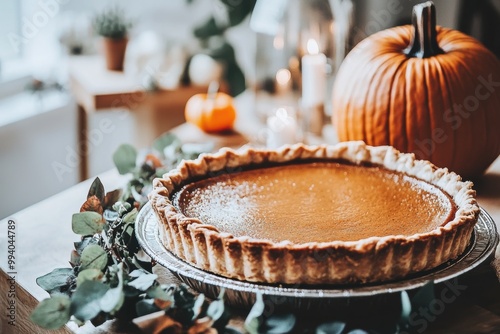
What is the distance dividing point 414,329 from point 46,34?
2.69 metres

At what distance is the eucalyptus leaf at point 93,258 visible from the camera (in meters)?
1.07

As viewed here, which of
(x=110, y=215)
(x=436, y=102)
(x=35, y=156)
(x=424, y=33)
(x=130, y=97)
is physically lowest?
(x=35, y=156)

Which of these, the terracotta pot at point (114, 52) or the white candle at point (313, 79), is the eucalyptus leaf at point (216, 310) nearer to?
the white candle at point (313, 79)

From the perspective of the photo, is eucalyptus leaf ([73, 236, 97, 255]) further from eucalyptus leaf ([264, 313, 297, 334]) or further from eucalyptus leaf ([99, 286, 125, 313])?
eucalyptus leaf ([264, 313, 297, 334])

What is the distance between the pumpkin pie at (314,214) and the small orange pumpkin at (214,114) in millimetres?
684

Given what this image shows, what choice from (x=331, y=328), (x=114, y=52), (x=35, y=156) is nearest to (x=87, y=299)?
(x=331, y=328)

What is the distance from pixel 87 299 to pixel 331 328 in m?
0.36

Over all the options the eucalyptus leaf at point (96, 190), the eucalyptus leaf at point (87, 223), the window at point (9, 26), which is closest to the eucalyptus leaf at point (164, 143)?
the eucalyptus leaf at point (96, 190)

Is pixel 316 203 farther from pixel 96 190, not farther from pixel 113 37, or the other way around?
pixel 113 37

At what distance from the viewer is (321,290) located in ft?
3.22

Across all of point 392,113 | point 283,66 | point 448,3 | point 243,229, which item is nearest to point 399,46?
point 392,113

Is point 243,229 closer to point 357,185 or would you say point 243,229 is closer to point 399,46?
point 357,185

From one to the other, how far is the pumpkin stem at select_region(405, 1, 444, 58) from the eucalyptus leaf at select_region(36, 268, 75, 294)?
3.12 feet

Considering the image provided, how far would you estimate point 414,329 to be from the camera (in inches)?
39.1
